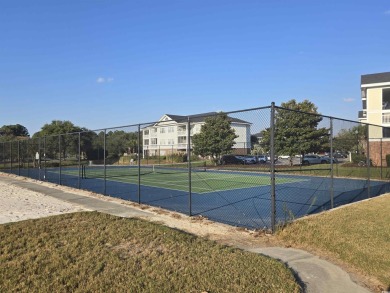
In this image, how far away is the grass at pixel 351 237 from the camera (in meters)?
5.50

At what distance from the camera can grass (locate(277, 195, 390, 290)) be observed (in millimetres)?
5496

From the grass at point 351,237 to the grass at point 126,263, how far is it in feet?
4.40

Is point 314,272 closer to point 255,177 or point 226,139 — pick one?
point 226,139

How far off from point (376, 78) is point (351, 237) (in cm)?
3896

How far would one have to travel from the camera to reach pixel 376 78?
40.2 metres

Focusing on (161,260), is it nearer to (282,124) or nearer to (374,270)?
(374,270)

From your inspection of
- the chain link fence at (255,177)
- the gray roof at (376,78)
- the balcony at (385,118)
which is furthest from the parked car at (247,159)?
the gray roof at (376,78)

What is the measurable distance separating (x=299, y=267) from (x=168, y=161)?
33.2 metres

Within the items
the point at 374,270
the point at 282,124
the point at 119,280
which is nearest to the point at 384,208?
the point at 374,270

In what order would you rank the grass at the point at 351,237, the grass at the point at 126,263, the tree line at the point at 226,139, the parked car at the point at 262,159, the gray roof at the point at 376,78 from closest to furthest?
the grass at the point at 126,263, the grass at the point at 351,237, the parked car at the point at 262,159, the tree line at the point at 226,139, the gray roof at the point at 376,78

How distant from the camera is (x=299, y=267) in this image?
17.8ft

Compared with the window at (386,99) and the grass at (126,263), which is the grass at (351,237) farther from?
the window at (386,99)

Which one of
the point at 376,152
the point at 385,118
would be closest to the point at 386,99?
the point at 385,118

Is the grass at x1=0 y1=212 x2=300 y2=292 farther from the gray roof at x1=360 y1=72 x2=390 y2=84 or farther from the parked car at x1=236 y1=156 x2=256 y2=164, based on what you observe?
the gray roof at x1=360 y1=72 x2=390 y2=84
